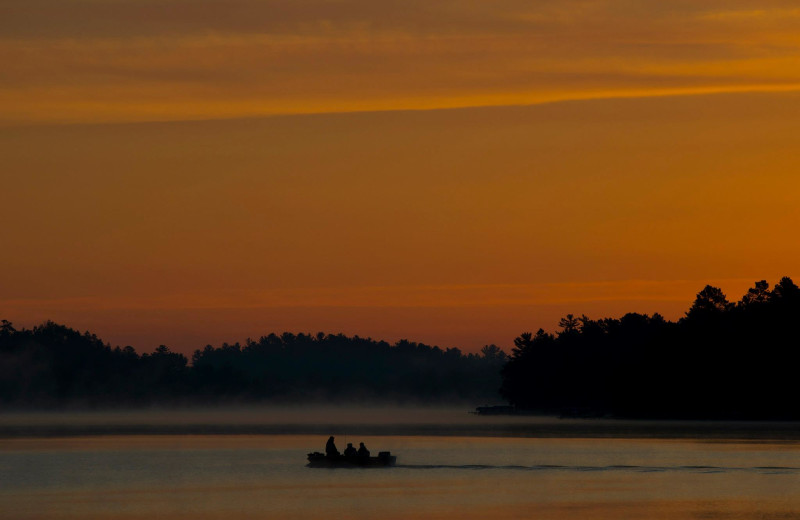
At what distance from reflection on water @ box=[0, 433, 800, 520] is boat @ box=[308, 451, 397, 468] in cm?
66

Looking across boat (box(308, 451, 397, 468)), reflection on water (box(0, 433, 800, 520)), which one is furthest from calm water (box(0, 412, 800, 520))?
boat (box(308, 451, 397, 468))

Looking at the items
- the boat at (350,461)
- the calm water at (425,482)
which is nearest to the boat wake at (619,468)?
the calm water at (425,482)

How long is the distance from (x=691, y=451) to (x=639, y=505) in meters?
47.1

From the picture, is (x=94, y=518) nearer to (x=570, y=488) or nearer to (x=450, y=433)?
(x=570, y=488)

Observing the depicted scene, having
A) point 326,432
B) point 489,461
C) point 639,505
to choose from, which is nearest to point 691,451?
point 489,461

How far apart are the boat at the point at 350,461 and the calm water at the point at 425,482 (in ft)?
2.68

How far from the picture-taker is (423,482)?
91.4 metres

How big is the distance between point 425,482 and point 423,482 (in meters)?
0.12

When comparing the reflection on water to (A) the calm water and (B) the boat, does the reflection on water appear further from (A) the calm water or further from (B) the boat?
(B) the boat

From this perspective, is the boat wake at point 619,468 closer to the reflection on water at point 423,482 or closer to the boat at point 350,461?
the reflection on water at point 423,482

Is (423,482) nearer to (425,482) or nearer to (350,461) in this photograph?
(425,482)

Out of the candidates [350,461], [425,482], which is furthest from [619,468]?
[350,461]

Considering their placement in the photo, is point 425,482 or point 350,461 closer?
point 425,482

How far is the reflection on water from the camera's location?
74938 mm
